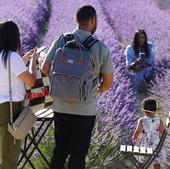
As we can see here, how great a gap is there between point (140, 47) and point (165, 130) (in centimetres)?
276

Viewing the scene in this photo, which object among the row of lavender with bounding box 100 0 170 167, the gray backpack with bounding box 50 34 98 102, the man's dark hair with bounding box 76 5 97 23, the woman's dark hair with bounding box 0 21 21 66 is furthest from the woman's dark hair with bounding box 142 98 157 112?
the row of lavender with bounding box 100 0 170 167

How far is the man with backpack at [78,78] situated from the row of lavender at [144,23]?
224 cm

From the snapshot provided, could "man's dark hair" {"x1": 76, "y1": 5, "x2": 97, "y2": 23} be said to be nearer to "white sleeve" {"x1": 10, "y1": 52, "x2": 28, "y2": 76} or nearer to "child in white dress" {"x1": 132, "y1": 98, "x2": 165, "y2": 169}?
"white sleeve" {"x1": 10, "y1": 52, "x2": 28, "y2": 76}

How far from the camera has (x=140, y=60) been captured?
7.16m

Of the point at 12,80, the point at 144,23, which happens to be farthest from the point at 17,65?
the point at 144,23

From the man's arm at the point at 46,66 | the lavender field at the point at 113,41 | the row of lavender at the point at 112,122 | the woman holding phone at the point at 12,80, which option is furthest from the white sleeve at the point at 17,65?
the row of lavender at the point at 112,122

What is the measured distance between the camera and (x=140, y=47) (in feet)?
24.0

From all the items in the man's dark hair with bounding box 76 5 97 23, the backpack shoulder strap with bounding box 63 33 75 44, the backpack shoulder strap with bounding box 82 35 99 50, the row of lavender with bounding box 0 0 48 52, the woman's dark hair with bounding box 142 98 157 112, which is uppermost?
the man's dark hair with bounding box 76 5 97 23

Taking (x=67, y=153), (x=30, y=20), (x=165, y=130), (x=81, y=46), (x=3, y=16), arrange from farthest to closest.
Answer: (x=30, y=20)
(x=3, y=16)
(x=165, y=130)
(x=67, y=153)
(x=81, y=46)

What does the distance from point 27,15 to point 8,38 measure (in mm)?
5512

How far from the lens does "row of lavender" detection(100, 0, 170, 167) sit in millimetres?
7852

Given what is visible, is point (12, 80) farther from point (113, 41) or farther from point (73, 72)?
point (113, 41)

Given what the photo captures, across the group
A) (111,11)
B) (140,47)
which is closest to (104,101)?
(140,47)

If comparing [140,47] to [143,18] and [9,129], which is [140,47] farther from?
[9,129]
